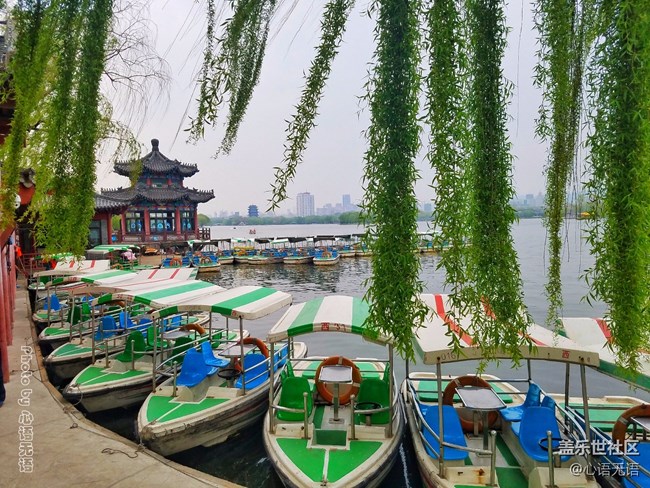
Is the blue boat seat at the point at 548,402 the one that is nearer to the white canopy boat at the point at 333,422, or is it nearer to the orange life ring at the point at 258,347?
the white canopy boat at the point at 333,422

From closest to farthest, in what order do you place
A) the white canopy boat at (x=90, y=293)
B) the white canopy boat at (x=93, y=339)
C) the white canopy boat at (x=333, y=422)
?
the white canopy boat at (x=333, y=422) < the white canopy boat at (x=93, y=339) < the white canopy boat at (x=90, y=293)

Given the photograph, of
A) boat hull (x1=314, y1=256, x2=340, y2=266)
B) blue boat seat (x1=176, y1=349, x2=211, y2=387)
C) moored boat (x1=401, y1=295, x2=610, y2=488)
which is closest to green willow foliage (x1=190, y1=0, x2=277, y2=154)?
moored boat (x1=401, y1=295, x2=610, y2=488)

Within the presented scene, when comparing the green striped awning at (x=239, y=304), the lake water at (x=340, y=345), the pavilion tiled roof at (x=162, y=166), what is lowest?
the lake water at (x=340, y=345)

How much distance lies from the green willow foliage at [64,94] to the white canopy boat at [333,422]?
309 cm

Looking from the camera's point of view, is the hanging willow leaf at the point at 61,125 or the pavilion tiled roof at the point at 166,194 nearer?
the hanging willow leaf at the point at 61,125

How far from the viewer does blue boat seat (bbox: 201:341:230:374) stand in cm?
731

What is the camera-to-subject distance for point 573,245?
2.32 metres

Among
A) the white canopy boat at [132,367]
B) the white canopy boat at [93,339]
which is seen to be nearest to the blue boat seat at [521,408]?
the white canopy boat at [132,367]

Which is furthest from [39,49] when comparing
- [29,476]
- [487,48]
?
[29,476]

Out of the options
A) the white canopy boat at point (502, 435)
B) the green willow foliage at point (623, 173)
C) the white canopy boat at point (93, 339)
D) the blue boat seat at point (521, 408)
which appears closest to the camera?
the green willow foliage at point (623, 173)

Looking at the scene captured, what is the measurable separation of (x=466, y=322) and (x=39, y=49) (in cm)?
532

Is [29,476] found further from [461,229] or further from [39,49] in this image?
[461,229]

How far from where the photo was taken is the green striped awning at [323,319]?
5.55m

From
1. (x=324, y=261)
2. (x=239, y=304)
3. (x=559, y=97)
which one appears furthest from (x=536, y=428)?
(x=324, y=261)
